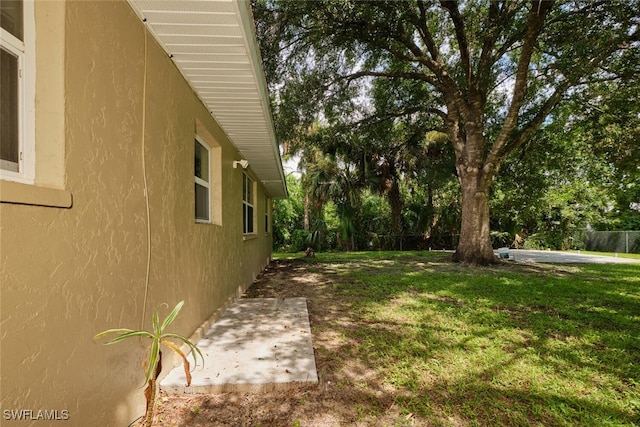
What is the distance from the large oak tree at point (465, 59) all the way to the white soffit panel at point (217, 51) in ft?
13.8

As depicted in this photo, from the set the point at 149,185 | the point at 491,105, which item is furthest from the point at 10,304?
the point at 491,105

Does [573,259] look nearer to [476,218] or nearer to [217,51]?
[476,218]

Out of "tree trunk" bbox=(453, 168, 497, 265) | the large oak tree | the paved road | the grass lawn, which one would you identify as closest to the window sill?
the grass lawn

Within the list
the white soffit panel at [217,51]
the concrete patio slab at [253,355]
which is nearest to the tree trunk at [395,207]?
the white soffit panel at [217,51]

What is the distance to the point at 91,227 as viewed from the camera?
5.70 feet

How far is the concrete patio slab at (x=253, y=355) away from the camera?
2537 mm

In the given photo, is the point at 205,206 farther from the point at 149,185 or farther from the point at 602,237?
the point at 602,237

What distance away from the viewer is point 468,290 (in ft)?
20.6

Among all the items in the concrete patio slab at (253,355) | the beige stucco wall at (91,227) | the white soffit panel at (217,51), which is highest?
the white soffit panel at (217,51)

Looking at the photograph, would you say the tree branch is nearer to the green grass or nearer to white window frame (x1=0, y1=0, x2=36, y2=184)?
the green grass

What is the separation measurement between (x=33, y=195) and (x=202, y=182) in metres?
2.96

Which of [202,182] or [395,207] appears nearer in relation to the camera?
[202,182]

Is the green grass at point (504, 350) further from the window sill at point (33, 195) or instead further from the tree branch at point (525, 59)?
the tree branch at point (525, 59)

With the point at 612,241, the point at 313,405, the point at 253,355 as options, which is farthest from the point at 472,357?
the point at 612,241
